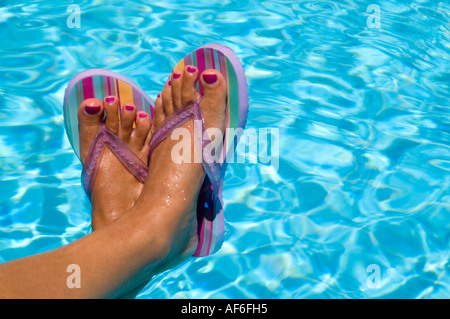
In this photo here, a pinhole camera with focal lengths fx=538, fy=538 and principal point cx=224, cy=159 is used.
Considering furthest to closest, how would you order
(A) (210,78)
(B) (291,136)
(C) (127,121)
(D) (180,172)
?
1. (B) (291,136)
2. (C) (127,121)
3. (A) (210,78)
4. (D) (180,172)

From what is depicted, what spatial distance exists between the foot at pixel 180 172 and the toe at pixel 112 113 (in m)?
0.17

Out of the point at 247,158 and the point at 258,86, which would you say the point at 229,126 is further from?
the point at 258,86

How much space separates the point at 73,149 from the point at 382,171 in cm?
144

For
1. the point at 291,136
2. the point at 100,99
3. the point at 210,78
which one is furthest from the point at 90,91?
the point at 291,136

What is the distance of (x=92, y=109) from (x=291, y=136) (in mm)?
972

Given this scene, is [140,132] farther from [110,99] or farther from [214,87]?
[214,87]

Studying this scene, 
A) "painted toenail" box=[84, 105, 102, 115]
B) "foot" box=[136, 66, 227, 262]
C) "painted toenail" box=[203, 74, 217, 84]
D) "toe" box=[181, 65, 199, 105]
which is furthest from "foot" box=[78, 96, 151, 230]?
"painted toenail" box=[203, 74, 217, 84]

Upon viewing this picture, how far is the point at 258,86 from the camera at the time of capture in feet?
9.55

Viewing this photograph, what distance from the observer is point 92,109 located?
2289 mm

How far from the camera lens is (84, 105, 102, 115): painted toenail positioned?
2280 millimetres

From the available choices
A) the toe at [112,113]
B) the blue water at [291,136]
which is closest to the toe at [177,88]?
the toe at [112,113]

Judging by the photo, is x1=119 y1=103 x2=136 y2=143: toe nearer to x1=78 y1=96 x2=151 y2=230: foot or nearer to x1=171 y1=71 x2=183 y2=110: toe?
x1=78 y1=96 x2=151 y2=230: foot

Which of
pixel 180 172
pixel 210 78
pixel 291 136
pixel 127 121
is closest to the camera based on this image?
pixel 180 172
